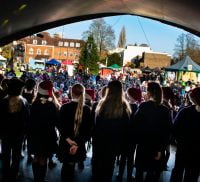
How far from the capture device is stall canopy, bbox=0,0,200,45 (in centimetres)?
746

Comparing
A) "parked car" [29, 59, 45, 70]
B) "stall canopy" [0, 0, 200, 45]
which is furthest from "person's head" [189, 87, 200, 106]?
"parked car" [29, 59, 45, 70]

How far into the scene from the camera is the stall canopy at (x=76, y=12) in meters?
7.46

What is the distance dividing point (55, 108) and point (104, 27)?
190 ft

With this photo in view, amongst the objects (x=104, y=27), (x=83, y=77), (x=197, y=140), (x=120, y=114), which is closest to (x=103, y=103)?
(x=120, y=114)

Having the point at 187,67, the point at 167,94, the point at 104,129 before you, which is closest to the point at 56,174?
the point at 104,129

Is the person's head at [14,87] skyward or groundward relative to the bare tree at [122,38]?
groundward

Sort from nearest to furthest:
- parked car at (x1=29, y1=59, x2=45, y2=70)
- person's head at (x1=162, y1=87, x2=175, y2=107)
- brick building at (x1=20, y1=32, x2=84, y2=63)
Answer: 1. person's head at (x1=162, y1=87, x2=175, y2=107)
2. parked car at (x1=29, y1=59, x2=45, y2=70)
3. brick building at (x1=20, y1=32, x2=84, y2=63)

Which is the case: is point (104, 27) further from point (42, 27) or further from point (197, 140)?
point (197, 140)

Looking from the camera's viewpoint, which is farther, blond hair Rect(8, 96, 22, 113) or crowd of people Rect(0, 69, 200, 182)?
blond hair Rect(8, 96, 22, 113)

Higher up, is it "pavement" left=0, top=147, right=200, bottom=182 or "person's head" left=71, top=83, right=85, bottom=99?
"person's head" left=71, top=83, right=85, bottom=99

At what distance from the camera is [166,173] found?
9.05 metres

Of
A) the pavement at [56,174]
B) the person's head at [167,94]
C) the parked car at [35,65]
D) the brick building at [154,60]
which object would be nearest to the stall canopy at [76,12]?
the person's head at [167,94]

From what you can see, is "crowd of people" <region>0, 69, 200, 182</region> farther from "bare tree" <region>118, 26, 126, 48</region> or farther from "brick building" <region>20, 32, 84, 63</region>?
"bare tree" <region>118, 26, 126, 48</region>

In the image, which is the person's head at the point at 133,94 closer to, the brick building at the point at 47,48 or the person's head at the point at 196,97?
the person's head at the point at 196,97
